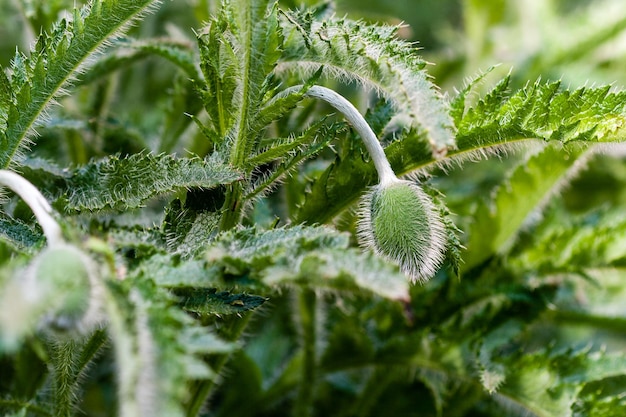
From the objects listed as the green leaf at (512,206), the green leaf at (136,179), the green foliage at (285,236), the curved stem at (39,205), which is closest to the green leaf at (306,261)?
the green foliage at (285,236)

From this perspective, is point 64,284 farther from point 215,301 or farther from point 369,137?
point 369,137

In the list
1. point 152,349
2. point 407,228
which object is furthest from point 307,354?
point 152,349

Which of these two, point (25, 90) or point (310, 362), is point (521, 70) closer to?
point (310, 362)

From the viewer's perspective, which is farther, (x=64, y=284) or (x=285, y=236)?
(x=285, y=236)

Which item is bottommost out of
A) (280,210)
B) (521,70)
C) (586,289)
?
(280,210)

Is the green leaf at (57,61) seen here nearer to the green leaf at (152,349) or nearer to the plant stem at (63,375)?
the plant stem at (63,375)

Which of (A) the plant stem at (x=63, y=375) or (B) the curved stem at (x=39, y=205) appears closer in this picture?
(B) the curved stem at (x=39, y=205)

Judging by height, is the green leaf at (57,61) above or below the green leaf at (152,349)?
above

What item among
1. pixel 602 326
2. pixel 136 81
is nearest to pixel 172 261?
pixel 602 326
